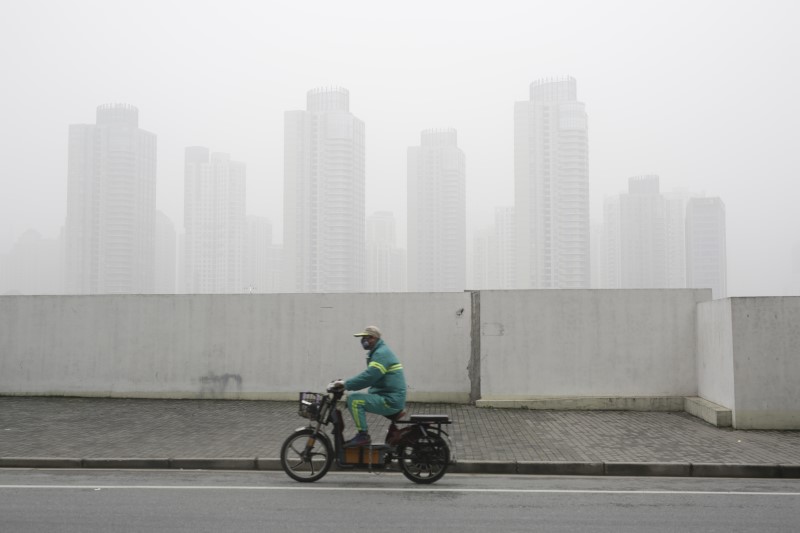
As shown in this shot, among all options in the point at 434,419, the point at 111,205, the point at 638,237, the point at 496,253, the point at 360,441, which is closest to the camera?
the point at 434,419

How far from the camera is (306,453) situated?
8031mm

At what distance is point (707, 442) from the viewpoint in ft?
34.2

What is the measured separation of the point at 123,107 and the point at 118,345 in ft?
218

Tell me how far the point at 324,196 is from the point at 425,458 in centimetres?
6323

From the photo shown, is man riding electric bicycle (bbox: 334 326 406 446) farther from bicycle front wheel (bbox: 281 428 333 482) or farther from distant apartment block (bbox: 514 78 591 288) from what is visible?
distant apartment block (bbox: 514 78 591 288)

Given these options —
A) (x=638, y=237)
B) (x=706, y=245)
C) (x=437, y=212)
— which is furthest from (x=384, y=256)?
(x=706, y=245)

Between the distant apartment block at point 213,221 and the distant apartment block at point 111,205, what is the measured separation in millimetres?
4127

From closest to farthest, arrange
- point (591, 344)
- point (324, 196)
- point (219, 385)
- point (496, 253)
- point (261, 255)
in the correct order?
point (591, 344), point (219, 385), point (261, 255), point (324, 196), point (496, 253)

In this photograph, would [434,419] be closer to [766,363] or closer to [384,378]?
[384,378]

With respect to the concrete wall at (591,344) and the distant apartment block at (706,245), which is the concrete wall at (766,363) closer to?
the concrete wall at (591,344)

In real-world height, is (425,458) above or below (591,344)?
below

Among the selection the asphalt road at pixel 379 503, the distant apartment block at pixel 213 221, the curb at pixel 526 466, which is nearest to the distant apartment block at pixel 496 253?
the distant apartment block at pixel 213 221

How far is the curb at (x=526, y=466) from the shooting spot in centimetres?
867

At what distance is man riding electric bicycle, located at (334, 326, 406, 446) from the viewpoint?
786 cm
